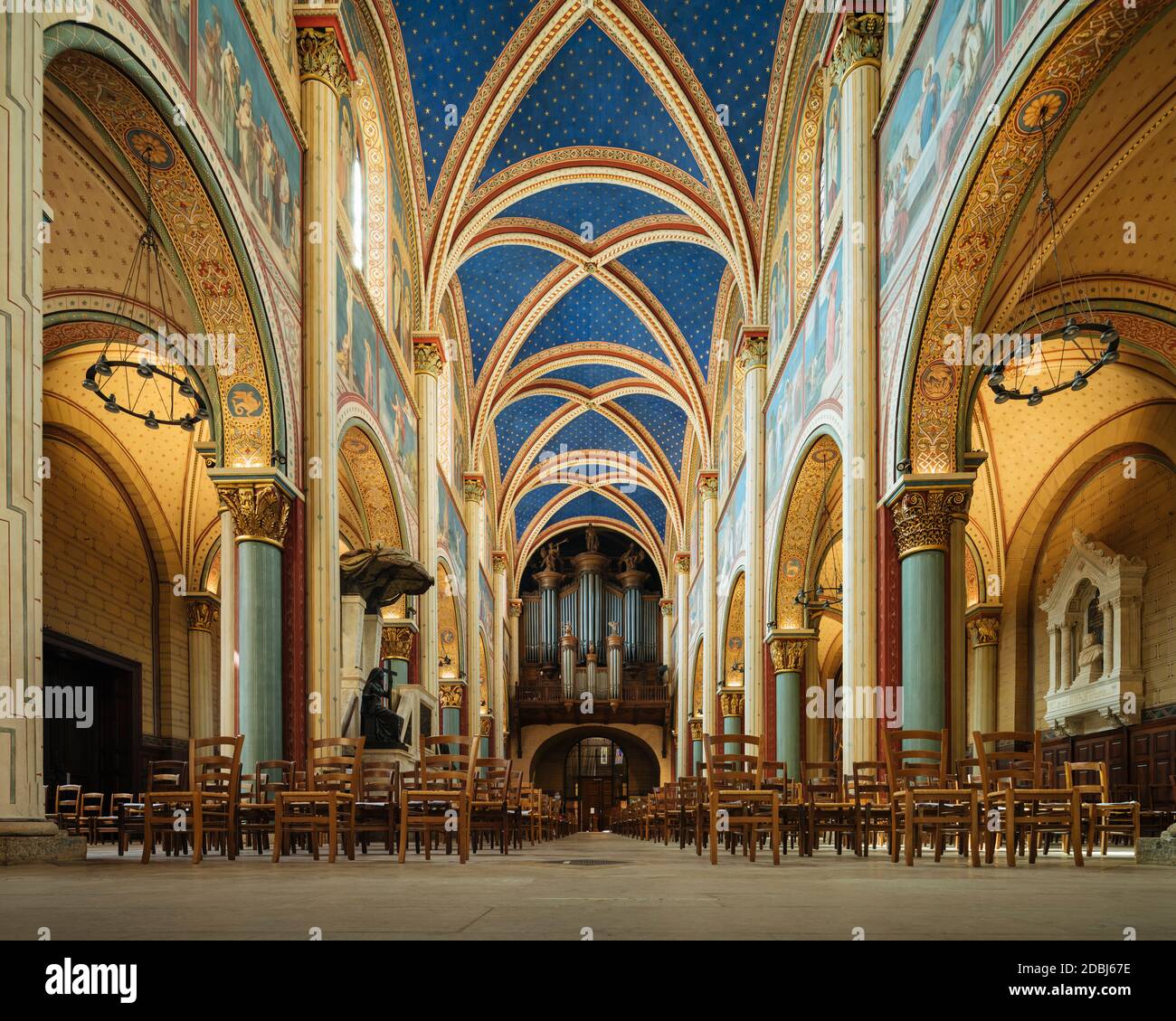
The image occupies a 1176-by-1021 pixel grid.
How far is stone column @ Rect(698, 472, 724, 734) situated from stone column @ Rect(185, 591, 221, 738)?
10.7 metres

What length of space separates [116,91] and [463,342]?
18.9 m

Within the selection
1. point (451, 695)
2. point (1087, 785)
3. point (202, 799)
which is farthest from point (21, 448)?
point (451, 695)

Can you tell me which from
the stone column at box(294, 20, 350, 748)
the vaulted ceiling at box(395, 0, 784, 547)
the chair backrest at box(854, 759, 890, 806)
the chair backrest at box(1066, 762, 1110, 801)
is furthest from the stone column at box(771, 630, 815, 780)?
the stone column at box(294, 20, 350, 748)

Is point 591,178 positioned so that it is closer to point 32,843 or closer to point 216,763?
point 216,763

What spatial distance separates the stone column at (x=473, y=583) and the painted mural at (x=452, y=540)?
318 mm

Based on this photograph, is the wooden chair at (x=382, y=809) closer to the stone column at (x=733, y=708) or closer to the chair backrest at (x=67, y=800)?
the chair backrest at (x=67, y=800)

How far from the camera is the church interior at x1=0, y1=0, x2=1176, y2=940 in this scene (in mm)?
6203

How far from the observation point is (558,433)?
35.9 meters

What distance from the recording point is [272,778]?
37.1 ft

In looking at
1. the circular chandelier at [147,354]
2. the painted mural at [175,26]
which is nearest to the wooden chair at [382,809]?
the circular chandelier at [147,354]

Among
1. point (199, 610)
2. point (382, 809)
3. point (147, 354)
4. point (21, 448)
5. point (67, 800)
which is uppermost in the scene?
point (147, 354)

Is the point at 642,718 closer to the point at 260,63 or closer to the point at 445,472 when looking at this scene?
Result: the point at 445,472

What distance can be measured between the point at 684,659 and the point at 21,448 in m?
28.8
